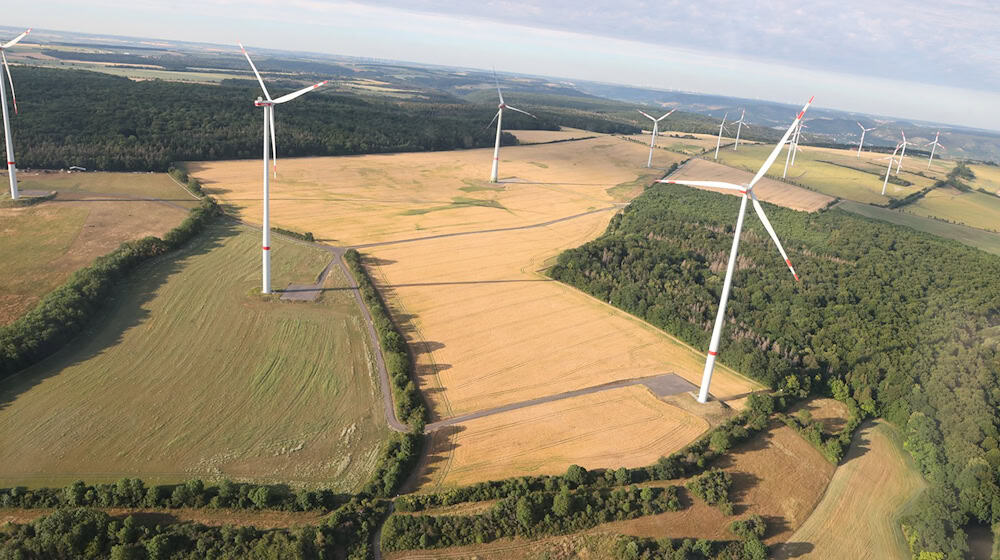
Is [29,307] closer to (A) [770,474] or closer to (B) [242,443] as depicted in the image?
(B) [242,443]

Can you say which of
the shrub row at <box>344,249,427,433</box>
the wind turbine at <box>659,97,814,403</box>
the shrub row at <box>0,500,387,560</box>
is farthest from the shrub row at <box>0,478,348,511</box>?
the wind turbine at <box>659,97,814,403</box>

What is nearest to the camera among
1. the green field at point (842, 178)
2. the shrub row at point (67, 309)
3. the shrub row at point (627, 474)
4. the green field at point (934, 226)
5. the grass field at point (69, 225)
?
the shrub row at point (627, 474)

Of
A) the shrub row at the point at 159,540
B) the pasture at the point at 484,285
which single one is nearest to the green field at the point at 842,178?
the pasture at the point at 484,285

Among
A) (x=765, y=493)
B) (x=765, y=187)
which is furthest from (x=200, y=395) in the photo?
(x=765, y=187)

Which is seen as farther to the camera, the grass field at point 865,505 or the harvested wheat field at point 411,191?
the harvested wheat field at point 411,191

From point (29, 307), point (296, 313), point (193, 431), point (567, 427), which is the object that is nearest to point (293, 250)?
point (296, 313)

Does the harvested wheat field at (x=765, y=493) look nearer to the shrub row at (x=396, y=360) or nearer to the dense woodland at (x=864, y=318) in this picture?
the dense woodland at (x=864, y=318)

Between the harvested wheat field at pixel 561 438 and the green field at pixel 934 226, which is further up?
the green field at pixel 934 226
